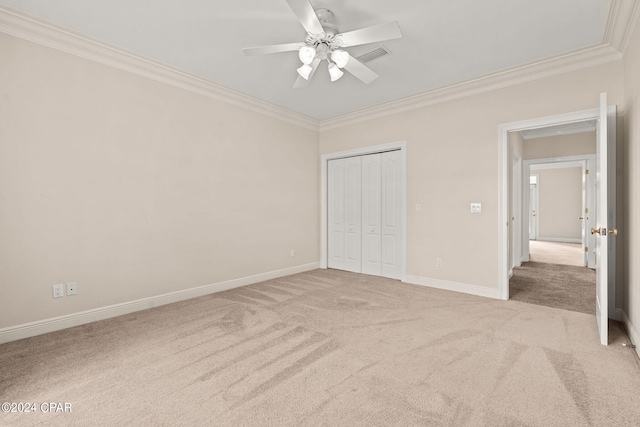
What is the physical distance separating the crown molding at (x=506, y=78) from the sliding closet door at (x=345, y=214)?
902 millimetres

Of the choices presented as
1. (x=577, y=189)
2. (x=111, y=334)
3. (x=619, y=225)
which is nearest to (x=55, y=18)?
(x=111, y=334)

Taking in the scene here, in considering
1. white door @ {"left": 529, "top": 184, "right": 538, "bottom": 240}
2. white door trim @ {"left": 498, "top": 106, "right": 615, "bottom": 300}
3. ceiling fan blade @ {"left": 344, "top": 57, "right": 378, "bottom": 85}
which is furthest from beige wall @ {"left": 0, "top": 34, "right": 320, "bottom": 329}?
white door @ {"left": 529, "top": 184, "right": 538, "bottom": 240}

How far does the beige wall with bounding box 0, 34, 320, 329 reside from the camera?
2.61 metres

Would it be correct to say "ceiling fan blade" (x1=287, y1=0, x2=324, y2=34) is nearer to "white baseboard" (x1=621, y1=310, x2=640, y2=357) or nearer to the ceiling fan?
the ceiling fan

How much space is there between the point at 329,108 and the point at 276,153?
115 cm

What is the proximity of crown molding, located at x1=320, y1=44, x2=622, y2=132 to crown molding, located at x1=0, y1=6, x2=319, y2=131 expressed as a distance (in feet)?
6.62

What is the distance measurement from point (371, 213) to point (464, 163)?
166 cm

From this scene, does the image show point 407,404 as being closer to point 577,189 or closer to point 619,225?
point 619,225

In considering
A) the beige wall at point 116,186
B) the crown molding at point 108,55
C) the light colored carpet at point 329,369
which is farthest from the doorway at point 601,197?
the crown molding at point 108,55

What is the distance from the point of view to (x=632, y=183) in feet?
8.35

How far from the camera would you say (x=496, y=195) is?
374cm

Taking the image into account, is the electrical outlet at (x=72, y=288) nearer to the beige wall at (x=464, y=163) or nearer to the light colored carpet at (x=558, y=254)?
the beige wall at (x=464, y=163)

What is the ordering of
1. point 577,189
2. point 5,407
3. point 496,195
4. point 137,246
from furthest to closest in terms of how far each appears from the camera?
point 577,189 → point 496,195 → point 137,246 → point 5,407

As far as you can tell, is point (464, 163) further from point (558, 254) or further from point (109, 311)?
point (558, 254)
